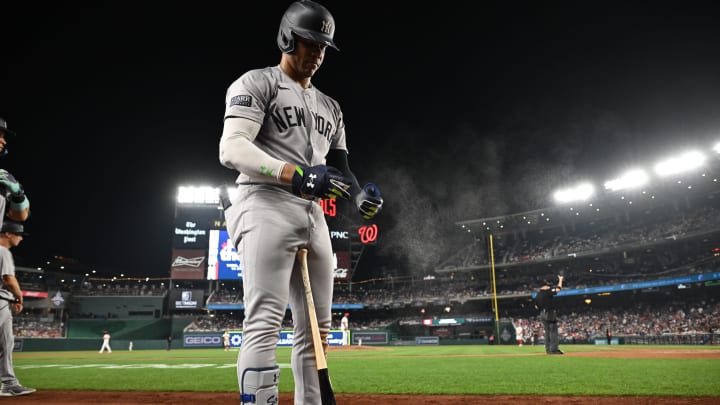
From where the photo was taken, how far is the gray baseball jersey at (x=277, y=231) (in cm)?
197

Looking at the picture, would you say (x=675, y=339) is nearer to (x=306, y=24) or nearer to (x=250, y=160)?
(x=306, y=24)

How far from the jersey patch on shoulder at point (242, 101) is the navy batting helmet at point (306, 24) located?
1.32 feet

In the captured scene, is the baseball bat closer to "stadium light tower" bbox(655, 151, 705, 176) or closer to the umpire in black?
the umpire in black

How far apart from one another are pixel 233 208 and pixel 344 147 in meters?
0.89

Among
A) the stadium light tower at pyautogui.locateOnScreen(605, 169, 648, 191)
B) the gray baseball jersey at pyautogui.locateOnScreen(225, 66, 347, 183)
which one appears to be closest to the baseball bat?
the gray baseball jersey at pyautogui.locateOnScreen(225, 66, 347, 183)

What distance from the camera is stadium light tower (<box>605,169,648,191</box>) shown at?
108 feet

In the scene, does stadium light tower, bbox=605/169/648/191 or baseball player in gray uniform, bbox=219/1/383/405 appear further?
stadium light tower, bbox=605/169/648/191

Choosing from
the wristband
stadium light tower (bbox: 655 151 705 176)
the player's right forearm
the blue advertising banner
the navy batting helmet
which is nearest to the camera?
the player's right forearm

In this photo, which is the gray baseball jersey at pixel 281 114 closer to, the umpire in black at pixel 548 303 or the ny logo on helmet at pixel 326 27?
the ny logo on helmet at pixel 326 27

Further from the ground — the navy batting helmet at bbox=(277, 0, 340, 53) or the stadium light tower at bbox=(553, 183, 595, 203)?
the stadium light tower at bbox=(553, 183, 595, 203)

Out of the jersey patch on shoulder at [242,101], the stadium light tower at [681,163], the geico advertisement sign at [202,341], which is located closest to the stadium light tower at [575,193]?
the stadium light tower at [681,163]

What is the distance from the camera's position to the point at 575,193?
37.7 m

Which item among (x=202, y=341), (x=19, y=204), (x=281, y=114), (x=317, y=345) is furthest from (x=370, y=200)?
(x=202, y=341)

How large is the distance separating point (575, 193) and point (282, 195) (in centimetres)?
4012
